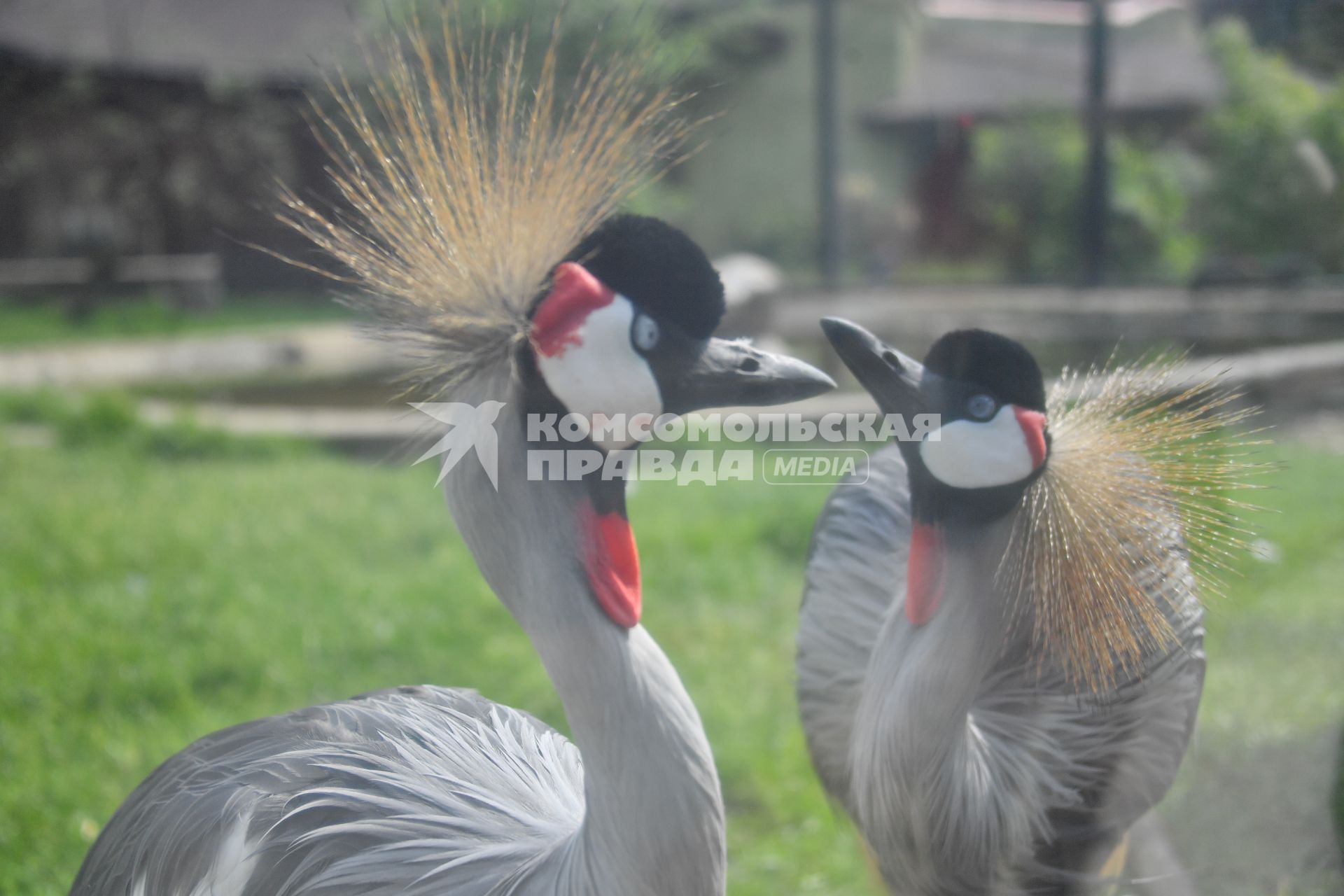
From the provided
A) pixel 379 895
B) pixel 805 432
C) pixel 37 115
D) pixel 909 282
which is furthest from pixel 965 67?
pixel 37 115

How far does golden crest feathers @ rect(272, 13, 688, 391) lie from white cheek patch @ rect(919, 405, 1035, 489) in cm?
39

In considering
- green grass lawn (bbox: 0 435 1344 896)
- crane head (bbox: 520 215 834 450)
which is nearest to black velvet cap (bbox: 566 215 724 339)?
crane head (bbox: 520 215 834 450)

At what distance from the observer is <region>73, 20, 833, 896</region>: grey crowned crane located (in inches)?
35.7

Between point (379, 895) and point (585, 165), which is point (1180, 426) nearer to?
point (585, 165)

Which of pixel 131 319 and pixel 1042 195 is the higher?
pixel 1042 195

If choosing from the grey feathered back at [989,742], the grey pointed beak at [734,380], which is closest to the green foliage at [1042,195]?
the grey feathered back at [989,742]

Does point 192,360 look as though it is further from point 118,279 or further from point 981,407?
point 981,407

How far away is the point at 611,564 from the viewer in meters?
0.95

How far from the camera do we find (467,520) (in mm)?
956

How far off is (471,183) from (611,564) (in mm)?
354

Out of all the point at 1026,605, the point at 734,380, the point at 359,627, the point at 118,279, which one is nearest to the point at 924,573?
the point at 1026,605

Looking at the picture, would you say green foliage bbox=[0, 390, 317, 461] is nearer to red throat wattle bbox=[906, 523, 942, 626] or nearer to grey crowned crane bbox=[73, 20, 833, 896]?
grey crowned crane bbox=[73, 20, 833, 896]

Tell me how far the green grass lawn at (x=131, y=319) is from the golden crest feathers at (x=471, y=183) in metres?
5.83

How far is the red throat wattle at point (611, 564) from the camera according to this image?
0.94m
